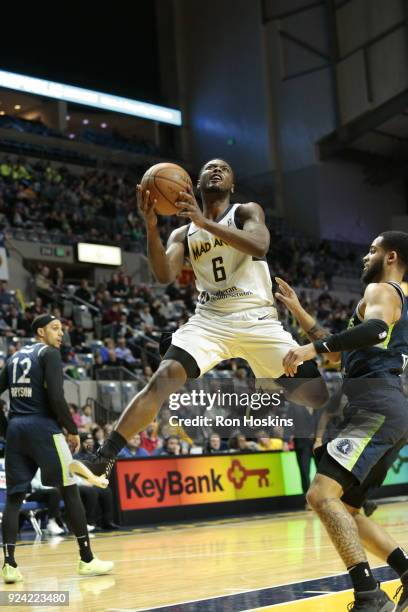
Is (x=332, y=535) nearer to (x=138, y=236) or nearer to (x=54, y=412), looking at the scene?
(x=54, y=412)

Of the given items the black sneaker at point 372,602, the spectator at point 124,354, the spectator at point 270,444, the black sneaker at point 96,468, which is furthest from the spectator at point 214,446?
the black sneaker at point 372,602

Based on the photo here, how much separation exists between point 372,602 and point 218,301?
2102 millimetres

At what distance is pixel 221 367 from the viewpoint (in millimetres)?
19547

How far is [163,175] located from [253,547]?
211 inches

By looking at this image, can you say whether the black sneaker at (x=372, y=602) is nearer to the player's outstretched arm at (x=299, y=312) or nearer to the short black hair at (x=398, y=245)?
the player's outstretched arm at (x=299, y=312)

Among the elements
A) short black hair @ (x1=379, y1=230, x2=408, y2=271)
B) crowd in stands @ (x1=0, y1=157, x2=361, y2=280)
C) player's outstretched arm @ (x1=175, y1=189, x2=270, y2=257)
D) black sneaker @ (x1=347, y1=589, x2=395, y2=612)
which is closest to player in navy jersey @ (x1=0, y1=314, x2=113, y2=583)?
player's outstretched arm @ (x1=175, y1=189, x2=270, y2=257)

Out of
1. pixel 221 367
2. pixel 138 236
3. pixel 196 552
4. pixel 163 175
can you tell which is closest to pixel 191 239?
pixel 163 175

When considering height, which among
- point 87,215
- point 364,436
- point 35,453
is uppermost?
point 87,215

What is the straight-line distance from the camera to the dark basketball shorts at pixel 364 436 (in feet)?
16.4

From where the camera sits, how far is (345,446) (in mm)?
5016

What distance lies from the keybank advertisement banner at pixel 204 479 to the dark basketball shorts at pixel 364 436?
811 cm

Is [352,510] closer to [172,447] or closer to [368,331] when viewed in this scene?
[368,331]

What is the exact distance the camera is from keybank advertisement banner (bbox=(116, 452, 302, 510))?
13.0 metres

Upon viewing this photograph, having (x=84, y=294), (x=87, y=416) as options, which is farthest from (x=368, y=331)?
(x=84, y=294)
